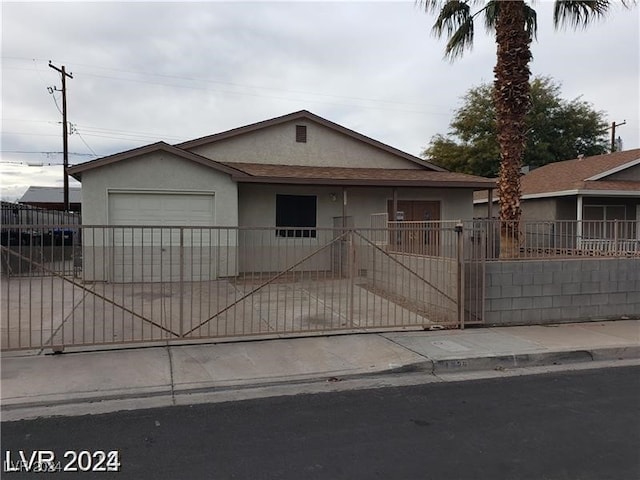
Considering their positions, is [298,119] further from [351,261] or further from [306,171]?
[351,261]

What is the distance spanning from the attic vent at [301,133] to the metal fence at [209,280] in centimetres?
956

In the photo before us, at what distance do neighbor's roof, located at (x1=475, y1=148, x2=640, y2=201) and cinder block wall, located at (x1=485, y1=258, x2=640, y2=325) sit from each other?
34.4 feet

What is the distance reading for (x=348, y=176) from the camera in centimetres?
1652

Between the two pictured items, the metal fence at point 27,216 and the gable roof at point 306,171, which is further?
the metal fence at point 27,216

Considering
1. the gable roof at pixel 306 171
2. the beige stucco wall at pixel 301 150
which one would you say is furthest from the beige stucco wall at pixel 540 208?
the beige stucco wall at pixel 301 150

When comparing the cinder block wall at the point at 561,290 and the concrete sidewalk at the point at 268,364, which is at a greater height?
the cinder block wall at the point at 561,290

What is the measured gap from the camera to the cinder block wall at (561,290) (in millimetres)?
8914

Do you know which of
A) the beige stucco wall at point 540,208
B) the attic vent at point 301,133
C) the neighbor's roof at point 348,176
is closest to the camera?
the neighbor's roof at point 348,176

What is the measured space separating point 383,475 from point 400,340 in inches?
161

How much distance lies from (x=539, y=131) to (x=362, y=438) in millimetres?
37315

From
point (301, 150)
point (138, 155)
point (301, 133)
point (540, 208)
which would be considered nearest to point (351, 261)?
point (138, 155)

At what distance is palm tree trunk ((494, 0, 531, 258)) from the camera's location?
10.8 m

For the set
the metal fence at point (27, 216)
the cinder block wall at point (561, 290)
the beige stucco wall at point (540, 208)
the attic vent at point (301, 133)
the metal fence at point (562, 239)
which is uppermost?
the attic vent at point (301, 133)

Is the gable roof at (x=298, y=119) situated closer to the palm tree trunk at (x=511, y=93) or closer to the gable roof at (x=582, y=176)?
the gable roof at (x=582, y=176)
